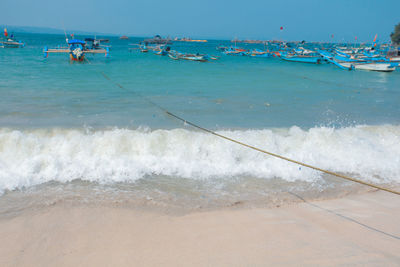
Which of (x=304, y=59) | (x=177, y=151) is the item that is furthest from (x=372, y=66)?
(x=177, y=151)

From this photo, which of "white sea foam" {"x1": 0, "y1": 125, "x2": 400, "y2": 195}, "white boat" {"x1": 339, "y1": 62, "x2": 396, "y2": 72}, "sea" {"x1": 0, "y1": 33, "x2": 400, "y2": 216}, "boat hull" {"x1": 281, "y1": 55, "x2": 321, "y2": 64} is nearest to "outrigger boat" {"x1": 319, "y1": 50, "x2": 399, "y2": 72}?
"white boat" {"x1": 339, "y1": 62, "x2": 396, "y2": 72}

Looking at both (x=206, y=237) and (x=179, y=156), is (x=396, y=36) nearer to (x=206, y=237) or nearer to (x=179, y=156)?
(x=179, y=156)

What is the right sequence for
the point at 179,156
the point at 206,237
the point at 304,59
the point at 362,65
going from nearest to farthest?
the point at 206,237 → the point at 179,156 → the point at 362,65 → the point at 304,59

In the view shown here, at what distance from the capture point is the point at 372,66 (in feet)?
85.3

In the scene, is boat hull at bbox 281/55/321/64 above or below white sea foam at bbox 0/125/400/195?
above

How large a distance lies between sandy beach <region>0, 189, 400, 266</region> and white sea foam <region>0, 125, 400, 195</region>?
1.22 metres

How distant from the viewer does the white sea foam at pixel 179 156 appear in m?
5.15

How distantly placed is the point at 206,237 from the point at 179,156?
278 centimetres

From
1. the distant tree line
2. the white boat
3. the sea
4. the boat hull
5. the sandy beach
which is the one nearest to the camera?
the sandy beach

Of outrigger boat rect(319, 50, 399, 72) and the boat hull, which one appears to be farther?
the boat hull

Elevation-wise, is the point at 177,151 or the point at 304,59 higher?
the point at 304,59

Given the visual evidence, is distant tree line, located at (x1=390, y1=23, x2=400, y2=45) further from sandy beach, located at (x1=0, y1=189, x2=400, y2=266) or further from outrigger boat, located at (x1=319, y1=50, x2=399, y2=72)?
sandy beach, located at (x1=0, y1=189, x2=400, y2=266)

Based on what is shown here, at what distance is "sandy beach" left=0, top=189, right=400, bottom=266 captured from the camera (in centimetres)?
293

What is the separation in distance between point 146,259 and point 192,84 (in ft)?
43.6
